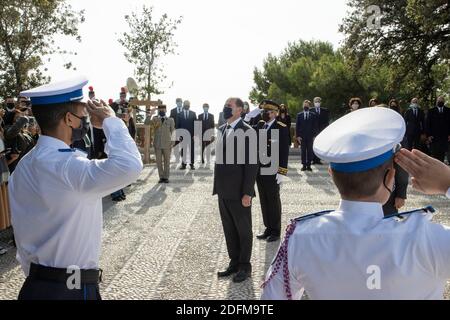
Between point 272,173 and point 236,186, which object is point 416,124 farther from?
point 236,186

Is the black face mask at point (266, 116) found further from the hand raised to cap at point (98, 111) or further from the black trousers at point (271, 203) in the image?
the hand raised to cap at point (98, 111)

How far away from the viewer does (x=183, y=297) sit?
17.4ft

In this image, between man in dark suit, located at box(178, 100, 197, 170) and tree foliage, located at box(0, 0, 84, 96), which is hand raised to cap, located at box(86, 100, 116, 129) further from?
tree foliage, located at box(0, 0, 84, 96)

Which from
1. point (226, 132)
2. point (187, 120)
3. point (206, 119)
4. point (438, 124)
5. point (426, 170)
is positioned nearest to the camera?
point (426, 170)

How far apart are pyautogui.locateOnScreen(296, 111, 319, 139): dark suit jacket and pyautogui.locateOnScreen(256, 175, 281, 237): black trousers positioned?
8834mm

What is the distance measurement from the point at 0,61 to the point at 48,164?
27.0 meters

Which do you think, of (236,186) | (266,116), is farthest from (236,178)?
(266,116)

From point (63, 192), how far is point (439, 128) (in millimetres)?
15289

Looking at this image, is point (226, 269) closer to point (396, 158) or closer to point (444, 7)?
point (396, 158)

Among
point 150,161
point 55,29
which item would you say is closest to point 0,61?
point 55,29

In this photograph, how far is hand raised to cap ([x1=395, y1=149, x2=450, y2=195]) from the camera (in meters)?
1.96

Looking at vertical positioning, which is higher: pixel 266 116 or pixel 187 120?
pixel 266 116

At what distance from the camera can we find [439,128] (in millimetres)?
16062

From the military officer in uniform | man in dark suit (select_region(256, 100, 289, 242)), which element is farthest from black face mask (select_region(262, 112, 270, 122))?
the military officer in uniform
